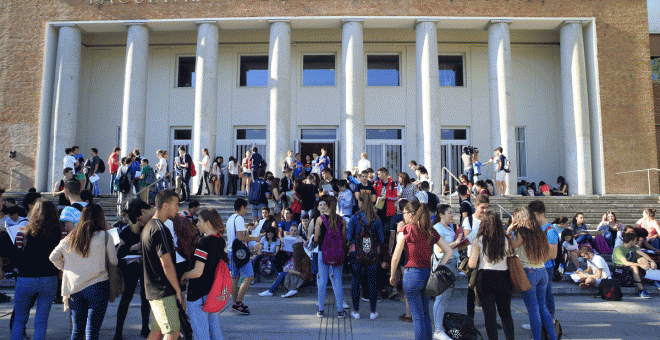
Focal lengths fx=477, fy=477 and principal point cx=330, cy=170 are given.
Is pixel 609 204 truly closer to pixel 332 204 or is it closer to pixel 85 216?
pixel 332 204

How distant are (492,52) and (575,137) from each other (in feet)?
14.5

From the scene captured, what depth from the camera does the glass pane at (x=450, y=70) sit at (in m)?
20.8

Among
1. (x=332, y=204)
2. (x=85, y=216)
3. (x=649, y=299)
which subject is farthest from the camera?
(x=649, y=299)

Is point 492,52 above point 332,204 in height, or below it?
above

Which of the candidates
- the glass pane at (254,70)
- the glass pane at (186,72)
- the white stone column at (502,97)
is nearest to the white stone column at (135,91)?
the glass pane at (186,72)

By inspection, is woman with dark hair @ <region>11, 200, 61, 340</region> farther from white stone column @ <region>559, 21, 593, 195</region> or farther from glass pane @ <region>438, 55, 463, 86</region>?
glass pane @ <region>438, 55, 463, 86</region>

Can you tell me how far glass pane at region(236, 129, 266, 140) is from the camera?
2058 centimetres

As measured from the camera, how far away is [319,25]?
728 inches

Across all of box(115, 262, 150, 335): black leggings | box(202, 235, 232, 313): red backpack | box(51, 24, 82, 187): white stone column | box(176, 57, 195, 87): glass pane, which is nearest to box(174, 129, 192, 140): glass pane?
box(176, 57, 195, 87): glass pane

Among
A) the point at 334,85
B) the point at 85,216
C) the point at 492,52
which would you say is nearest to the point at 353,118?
the point at 334,85

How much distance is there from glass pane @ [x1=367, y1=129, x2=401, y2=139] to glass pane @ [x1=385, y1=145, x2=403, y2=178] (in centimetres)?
46

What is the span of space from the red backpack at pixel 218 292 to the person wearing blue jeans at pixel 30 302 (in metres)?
1.79

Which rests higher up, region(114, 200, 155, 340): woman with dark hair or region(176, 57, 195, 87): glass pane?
region(176, 57, 195, 87): glass pane

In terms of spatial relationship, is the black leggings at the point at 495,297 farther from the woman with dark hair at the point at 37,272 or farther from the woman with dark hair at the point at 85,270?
the woman with dark hair at the point at 37,272
